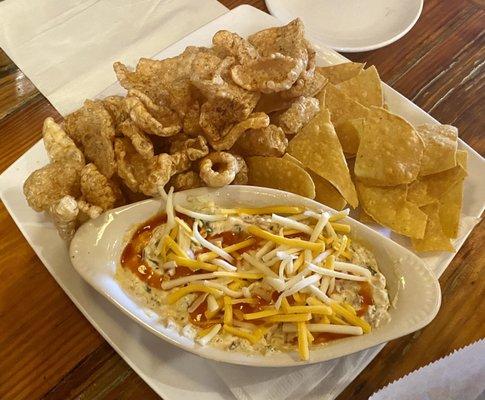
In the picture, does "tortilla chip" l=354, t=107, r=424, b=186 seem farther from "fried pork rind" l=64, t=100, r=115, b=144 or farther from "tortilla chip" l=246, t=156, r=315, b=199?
"fried pork rind" l=64, t=100, r=115, b=144

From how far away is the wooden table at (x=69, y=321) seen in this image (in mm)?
1421

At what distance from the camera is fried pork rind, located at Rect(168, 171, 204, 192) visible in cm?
151

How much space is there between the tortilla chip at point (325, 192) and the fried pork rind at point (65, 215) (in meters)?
0.58

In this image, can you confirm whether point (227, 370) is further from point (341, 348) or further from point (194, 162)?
point (194, 162)

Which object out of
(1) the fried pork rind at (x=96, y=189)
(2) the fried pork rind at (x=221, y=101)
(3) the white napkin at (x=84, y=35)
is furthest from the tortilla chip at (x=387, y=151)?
(3) the white napkin at (x=84, y=35)

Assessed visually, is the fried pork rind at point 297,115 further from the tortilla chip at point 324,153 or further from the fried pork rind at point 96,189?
the fried pork rind at point 96,189

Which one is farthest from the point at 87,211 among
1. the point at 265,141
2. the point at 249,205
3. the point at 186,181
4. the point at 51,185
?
the point at 265,141

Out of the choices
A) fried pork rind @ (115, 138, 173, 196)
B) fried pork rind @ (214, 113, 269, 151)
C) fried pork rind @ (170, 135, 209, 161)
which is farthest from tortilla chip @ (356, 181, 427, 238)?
fried pork rind @ (115, 138, 173, 196)

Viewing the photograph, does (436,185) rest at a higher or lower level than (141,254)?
lower

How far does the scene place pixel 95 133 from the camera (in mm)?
1537

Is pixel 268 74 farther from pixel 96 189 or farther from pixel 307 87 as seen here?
pixel 96 189

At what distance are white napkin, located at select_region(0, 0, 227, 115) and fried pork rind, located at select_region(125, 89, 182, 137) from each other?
16.3 inches


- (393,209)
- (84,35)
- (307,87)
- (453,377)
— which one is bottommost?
(453,377)

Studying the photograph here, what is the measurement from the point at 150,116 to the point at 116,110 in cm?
16
